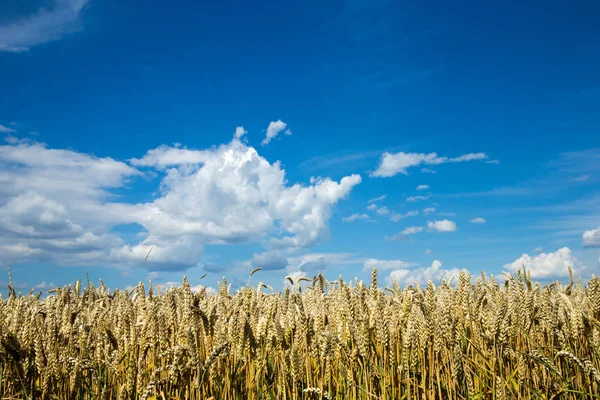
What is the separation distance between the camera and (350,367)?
3.60m

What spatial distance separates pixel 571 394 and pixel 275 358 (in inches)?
104

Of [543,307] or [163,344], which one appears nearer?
[163,344]

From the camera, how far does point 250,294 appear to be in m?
5.20

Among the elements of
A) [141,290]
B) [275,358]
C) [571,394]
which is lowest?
[571,394]

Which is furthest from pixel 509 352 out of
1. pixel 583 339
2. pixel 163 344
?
pixel 163 344

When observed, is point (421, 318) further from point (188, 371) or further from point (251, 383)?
point (188, 371)

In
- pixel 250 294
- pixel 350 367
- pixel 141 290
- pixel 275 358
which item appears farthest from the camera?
pixel 141 290

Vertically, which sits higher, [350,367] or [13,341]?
[13,341]

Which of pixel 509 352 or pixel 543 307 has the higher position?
pixel 543 307

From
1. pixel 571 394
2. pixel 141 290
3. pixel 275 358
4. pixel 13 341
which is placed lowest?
pixel 571 394

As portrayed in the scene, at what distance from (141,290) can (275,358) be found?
1920 millimetres

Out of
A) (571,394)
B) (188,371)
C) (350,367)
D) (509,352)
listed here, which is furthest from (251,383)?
(571,394)

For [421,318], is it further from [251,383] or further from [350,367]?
[251,383]

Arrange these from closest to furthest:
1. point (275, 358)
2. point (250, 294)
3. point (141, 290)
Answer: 1. point (275, 358)
2. point (250, 294)
3. point (141, 290)
